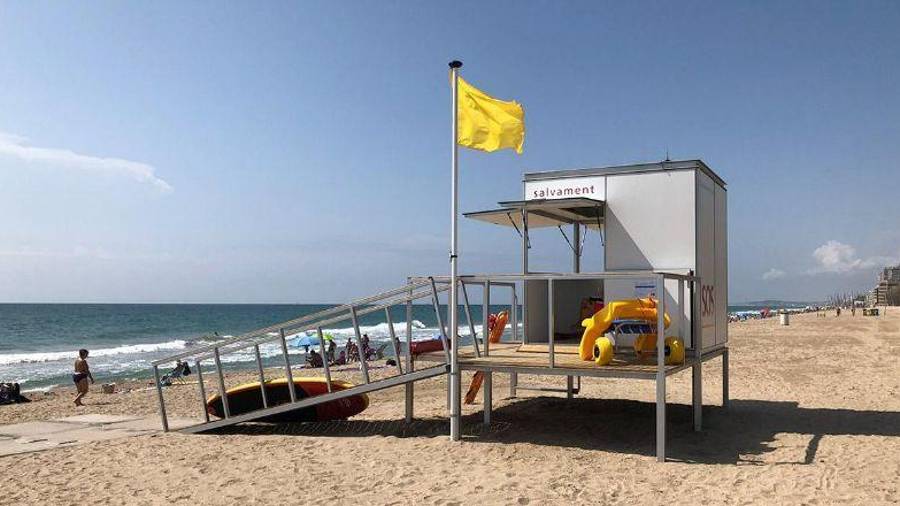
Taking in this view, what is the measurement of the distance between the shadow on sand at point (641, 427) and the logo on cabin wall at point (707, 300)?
1626 millimetres

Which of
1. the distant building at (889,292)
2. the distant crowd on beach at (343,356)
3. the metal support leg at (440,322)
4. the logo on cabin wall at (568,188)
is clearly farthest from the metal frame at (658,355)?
the distant building at (889,292)

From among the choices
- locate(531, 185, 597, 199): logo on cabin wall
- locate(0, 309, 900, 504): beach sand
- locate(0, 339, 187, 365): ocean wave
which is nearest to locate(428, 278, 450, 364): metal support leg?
locate(0, 309, 900, 504): beach sand

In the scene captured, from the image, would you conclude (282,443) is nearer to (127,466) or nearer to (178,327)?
(127,466)

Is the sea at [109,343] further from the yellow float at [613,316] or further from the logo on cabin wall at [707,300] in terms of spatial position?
the yellow float at [613,316]

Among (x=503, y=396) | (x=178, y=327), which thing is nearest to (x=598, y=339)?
(x=503, y=396)

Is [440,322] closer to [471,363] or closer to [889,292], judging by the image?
[471,363]

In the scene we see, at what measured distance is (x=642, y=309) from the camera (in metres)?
8.88

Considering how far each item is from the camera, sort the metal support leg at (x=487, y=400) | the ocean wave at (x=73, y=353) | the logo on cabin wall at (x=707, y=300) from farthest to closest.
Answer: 1. the ocean wave at (x=73, y=353)
2. the metal support leg at (x=487, y=400)
3. the logo on cabin wall at (x=707, y=300)

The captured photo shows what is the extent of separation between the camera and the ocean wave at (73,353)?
4166 centimetres

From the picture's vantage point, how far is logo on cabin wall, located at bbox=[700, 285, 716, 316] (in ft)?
33.9

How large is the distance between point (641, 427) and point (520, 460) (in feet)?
9.46

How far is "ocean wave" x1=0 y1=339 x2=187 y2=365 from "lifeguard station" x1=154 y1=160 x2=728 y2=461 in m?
36.3

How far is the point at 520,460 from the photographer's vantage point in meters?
8.34

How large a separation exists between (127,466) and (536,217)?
22.2 feet
